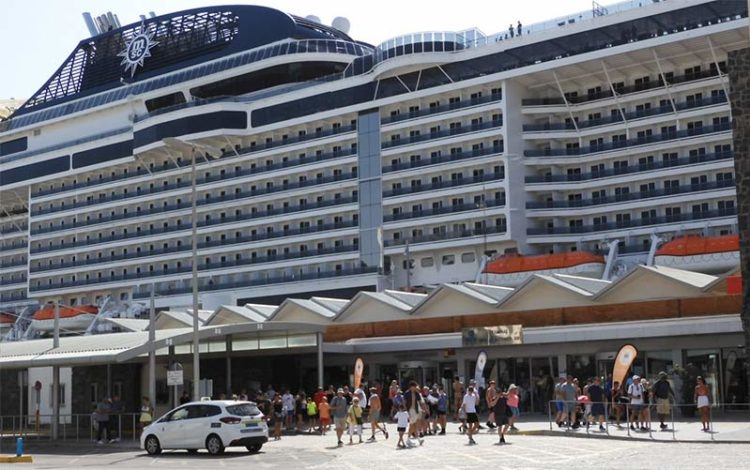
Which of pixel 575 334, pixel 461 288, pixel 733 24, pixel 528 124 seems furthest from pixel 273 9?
pixel 575 334

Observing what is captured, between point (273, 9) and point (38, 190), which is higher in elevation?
point (273, 9)

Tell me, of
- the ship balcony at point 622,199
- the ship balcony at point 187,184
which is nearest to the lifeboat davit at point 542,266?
the ship balcony at point 622,199

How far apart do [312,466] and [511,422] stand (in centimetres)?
690

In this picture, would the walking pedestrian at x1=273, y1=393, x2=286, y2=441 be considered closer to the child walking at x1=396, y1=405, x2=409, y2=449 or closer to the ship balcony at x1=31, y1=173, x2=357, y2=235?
the child walking at x1=396, y1=405, x2=409, y2=449

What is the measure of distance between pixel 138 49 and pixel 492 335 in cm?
6422

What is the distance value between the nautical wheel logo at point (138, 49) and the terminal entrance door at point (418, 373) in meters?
59.1

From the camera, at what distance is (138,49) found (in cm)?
9950

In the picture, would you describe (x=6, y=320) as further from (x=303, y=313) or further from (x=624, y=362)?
(x=624, y=362)

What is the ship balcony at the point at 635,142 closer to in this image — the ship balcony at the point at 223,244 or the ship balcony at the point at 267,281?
the ship balcony at the point at 267,281

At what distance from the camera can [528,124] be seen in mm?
76062

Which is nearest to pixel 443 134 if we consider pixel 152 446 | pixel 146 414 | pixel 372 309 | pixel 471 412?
pixel 372 309

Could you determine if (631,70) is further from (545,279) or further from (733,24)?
(545,279)

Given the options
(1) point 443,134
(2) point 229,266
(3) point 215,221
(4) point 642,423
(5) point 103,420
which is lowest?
(4) point 642,423

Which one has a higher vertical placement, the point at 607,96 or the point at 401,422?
the point at 607,96
